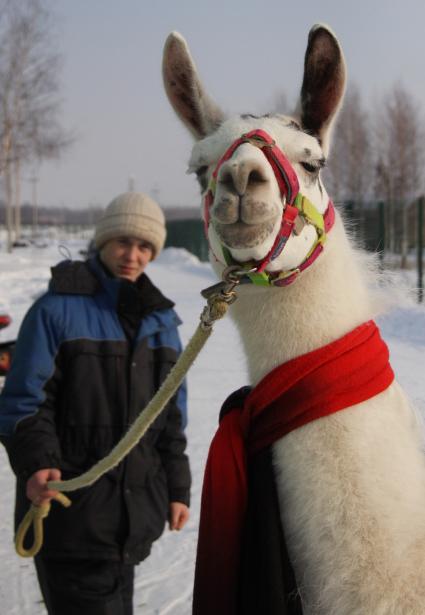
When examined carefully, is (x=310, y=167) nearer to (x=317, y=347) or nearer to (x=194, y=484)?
(x=317, y=347)

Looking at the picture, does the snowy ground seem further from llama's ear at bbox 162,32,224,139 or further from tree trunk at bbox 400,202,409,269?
tree trunk at bbox 400,202,409,269

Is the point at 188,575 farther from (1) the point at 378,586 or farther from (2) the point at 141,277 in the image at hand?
(1) the point at 378,586

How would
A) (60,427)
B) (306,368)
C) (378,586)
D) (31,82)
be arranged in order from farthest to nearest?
1. (31,82)
2. (60,427)
3. (306,368)
4. (378,586)

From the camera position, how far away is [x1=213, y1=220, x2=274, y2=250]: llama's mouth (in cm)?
140

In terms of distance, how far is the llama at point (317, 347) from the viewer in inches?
53.4

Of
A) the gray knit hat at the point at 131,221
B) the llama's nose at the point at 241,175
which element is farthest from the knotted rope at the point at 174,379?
the gray knit hat at the point at 131,221

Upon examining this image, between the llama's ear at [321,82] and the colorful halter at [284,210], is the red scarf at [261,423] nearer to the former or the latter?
the colorful halter at [284,210]

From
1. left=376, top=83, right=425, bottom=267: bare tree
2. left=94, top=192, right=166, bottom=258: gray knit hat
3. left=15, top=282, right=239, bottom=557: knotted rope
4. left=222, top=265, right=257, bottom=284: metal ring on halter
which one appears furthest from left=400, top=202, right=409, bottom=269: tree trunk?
left=222, top=265, right=257, bottom=284: metal ring on halter

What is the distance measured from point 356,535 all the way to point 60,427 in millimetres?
1335

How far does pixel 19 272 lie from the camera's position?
18781 mm

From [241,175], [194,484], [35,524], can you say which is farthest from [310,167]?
[194,484]

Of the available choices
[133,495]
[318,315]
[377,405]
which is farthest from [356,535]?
[133,495]

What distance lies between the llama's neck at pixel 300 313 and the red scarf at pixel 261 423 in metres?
0.06

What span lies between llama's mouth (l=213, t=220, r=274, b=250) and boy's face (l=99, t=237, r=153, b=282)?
3.92 feet
